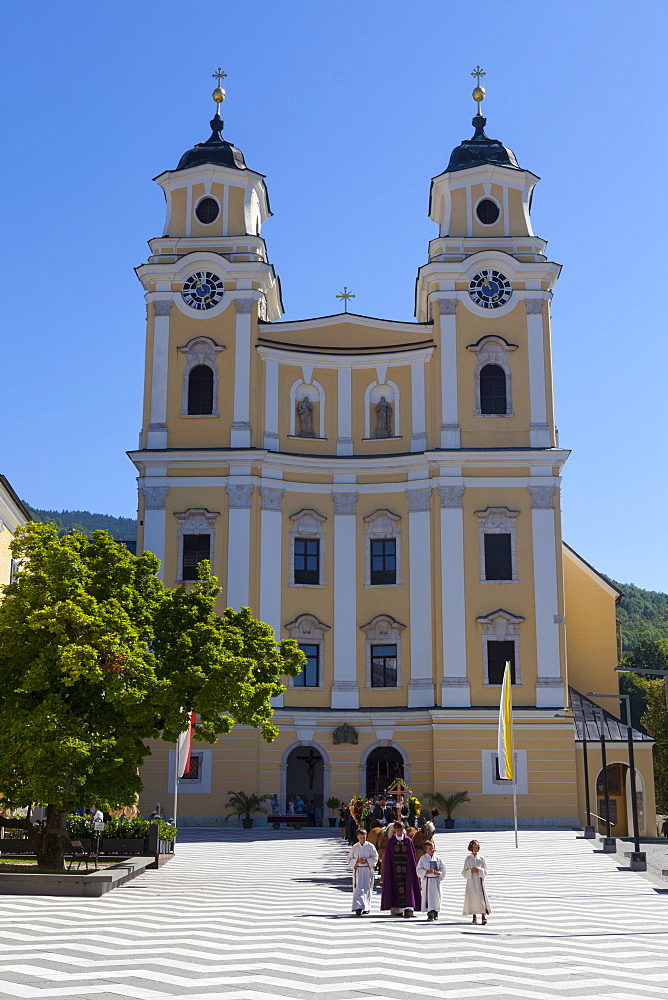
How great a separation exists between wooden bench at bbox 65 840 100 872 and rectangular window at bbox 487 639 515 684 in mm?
20970

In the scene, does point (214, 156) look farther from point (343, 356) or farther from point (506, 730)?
point (506, 730)

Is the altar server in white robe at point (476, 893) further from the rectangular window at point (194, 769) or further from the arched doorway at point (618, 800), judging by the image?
the arched doorway at point (618, 800)

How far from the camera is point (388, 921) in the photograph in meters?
18.0

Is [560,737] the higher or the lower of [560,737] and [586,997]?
the higher

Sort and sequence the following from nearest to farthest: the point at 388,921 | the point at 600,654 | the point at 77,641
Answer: the point at 388,921
the point at 77,641
the point at 600,654

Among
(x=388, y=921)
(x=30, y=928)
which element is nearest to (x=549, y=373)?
(x=388, y=921)

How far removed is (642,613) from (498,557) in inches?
3709

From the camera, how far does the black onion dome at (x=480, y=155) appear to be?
1975 inches

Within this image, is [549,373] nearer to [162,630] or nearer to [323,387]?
[323,387]

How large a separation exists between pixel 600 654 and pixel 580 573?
3.81 metres

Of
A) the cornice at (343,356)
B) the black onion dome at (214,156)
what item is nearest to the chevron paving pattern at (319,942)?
the cornice at (343,356)

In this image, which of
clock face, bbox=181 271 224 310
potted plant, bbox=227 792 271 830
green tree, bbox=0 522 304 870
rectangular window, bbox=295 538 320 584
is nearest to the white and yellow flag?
green tree, bbox=0 522 304 870

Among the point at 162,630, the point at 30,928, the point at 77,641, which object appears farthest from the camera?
the point at 162,630

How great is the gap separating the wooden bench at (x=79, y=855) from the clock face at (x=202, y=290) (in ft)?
86.3
